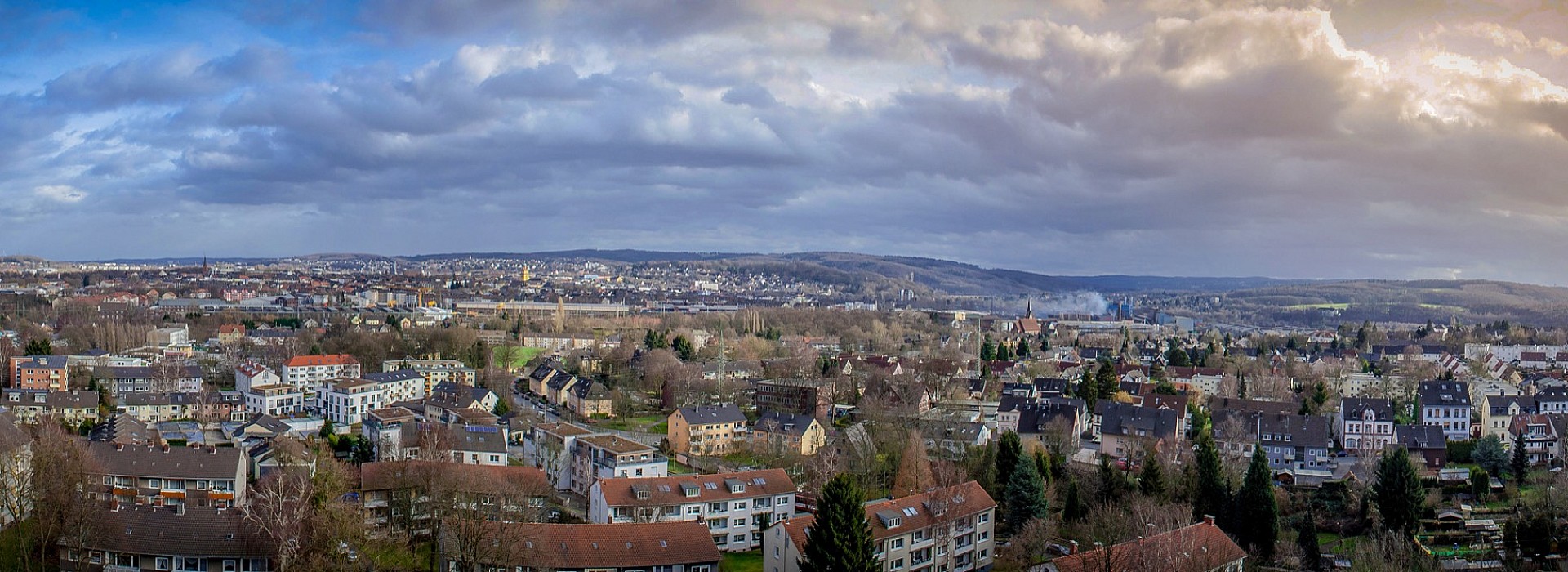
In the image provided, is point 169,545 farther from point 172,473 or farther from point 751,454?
point 751,454

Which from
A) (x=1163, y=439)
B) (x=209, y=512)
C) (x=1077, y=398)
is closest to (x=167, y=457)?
(x=209, y=512)

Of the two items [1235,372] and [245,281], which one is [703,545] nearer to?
[1235,372]

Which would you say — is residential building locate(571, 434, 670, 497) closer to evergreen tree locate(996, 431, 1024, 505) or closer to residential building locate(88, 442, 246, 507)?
residential building locate(88, 442, 246, 507)

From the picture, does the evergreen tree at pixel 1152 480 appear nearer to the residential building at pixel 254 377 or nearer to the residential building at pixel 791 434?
the residential building at pixel 791 434

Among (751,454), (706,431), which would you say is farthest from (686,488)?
(706,431)

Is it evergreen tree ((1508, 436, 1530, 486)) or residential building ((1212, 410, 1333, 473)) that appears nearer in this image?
evergreen tree ((1508, 436, 1530, 486))

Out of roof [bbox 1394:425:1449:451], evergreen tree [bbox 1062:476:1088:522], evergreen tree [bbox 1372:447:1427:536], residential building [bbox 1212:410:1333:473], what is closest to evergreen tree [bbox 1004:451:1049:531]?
evergreen tree [bbox 1062:476:1088:522]
